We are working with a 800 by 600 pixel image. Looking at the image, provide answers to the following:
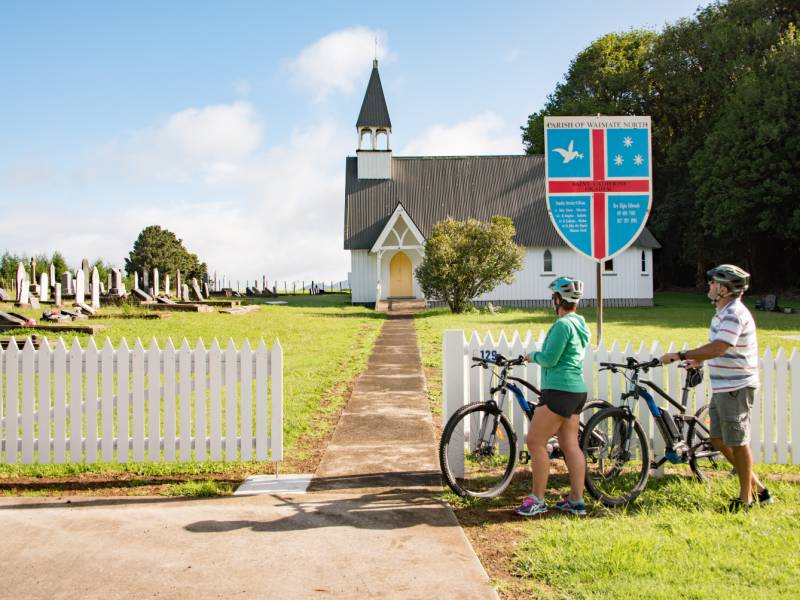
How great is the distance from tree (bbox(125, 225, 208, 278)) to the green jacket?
52.9 meters

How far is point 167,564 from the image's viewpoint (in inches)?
181

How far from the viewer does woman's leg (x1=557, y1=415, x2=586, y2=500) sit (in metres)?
5.63

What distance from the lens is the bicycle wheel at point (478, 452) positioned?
5.98 m

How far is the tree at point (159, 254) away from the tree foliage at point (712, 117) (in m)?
30.7

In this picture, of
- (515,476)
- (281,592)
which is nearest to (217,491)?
(281,592)

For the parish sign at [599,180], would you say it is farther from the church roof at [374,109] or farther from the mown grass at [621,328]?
the church roof at [374,109]

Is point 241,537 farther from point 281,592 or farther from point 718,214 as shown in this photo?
point 718,214

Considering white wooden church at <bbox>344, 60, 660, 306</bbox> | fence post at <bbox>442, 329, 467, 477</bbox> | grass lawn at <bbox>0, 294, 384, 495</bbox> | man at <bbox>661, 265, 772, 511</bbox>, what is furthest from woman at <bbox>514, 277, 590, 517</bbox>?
white wooden church at <bbox>344, 60, 660, 306</bbox>

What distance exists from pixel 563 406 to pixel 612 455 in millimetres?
1096

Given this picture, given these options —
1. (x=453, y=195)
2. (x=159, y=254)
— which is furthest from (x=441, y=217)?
(x=159, y=254)

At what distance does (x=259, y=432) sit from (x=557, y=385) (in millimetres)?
2945

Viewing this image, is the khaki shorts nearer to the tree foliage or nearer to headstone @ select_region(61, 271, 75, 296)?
headstone @ select_region(61, 271, 75, 296)

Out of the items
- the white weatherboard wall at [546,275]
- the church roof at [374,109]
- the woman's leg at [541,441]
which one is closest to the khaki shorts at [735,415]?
the woman's leg at [541,441]

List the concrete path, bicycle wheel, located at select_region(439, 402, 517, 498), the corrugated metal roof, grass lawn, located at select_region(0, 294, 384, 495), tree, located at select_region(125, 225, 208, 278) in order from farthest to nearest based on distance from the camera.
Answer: tree, located at select_region(125, 225, 208, 278), the corrugated metal roof, grass lawn, located at select_region(0, 294, 384, 495), bicycle wheel, located at select_region(439, 402, 517, 498), the concrete path
